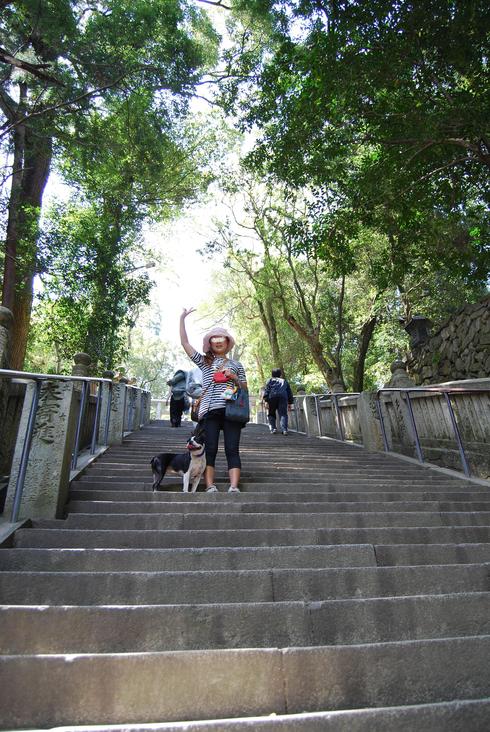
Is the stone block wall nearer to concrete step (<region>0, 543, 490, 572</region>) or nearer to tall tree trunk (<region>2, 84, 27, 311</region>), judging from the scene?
concrete step (<region>0, 543, 490, 572</region>)

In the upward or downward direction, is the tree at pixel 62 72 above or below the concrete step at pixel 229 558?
above

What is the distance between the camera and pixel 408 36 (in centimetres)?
620

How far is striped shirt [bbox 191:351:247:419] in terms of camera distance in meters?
3.94

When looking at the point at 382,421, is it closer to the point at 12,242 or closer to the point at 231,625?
the point at 231,625

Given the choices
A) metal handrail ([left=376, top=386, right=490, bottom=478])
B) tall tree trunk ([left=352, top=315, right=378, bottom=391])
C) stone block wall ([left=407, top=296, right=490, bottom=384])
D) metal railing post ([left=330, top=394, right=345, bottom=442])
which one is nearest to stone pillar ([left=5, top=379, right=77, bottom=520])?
metal handrail ([left=376, top=386, right=490, bottom=478])

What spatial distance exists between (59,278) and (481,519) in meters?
10.6

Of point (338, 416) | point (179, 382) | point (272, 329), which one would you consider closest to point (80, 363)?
point (179, 382)

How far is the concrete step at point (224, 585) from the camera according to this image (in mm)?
2184

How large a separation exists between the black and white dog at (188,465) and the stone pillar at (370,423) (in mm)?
4503

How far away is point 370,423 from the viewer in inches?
306

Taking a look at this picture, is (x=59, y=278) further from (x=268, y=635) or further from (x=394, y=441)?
(x=268, y=635)

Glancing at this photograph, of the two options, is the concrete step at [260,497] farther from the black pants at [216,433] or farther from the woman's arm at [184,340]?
the woman's arm at [184,340]

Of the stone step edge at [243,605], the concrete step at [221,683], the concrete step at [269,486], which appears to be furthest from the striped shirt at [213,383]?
the concrete step at [221,683]

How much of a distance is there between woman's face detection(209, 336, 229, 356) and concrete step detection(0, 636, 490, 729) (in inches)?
113
